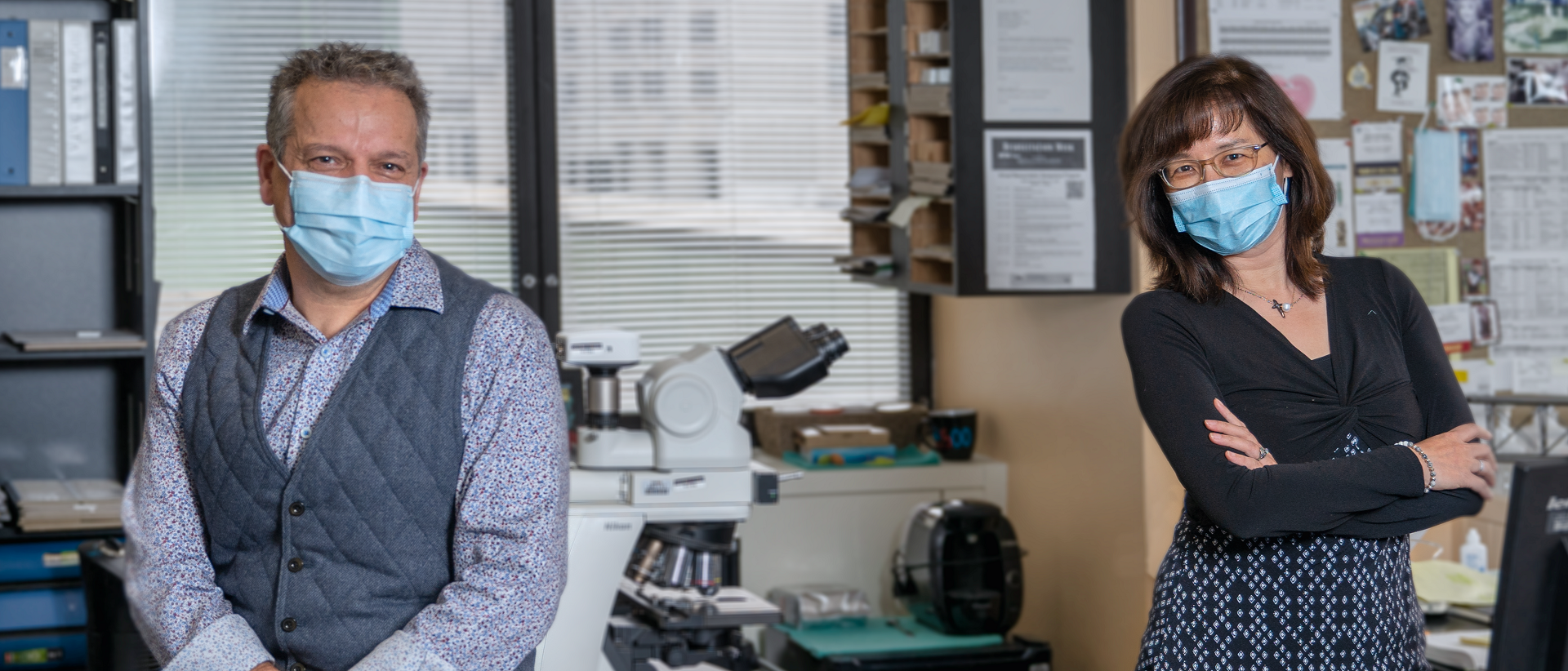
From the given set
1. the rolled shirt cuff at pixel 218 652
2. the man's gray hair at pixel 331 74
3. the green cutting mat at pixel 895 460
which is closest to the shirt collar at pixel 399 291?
the man's gray hair at pixel 331 74

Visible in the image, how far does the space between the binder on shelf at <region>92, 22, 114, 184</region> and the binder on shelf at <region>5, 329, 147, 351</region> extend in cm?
31

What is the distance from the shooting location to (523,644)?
1.37 m

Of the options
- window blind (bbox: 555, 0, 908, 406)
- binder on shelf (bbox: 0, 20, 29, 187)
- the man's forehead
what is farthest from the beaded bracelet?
window blind (bbox: 555, 0, 908, 406)

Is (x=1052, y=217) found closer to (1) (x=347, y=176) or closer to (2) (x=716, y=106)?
(2) (x=716, y=106)

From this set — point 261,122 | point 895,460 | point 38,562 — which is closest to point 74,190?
point 38,562

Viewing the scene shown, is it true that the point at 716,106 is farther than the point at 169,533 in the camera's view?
Yes

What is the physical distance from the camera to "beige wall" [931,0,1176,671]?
2.76 metres

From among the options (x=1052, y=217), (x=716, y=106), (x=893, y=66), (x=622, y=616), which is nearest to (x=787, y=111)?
(x=716, y=106)

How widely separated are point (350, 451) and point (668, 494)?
89cm

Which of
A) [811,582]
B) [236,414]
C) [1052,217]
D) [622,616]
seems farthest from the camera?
[811,582]

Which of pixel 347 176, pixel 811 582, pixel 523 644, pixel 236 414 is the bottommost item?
pixel 811 582

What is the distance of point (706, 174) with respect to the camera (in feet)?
12.7

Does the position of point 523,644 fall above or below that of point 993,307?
below

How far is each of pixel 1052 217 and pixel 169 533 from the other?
6.33 ft
